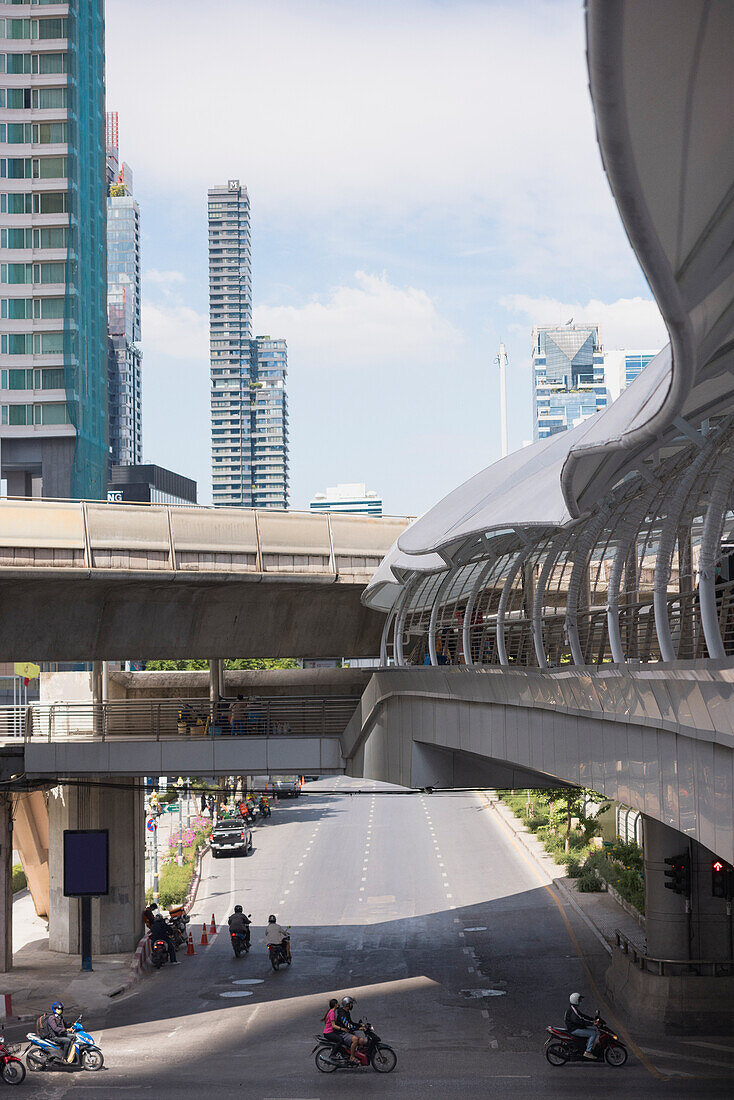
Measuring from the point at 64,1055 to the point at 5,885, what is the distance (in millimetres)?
9738

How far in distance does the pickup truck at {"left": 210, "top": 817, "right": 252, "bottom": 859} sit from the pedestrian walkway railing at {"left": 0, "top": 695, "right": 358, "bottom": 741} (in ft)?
36.0

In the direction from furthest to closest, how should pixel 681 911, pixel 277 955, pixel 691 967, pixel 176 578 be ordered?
pixel 176 578 < pixel 277 955 < pixel 681 911 < pixel 691 967

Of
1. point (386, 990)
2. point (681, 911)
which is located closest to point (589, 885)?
point (386, 990)

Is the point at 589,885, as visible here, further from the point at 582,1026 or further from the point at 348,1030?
the point at 348,1030

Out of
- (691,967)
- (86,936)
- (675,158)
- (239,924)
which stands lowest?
(86,936)

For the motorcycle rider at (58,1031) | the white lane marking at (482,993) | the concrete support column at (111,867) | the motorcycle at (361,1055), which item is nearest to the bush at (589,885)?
the white lane marking at (482,993)

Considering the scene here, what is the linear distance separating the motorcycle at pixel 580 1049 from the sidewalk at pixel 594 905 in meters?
6.60

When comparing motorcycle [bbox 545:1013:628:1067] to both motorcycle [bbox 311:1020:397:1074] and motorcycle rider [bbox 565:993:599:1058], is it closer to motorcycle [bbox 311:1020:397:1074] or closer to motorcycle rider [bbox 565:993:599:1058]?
motorcycle rider [bbox 565:993:599:1058]

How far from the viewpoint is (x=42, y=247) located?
75.2 metres

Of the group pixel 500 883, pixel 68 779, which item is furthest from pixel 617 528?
pixel 500 883

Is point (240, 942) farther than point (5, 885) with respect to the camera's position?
Yes

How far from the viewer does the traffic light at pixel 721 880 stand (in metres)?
24.5

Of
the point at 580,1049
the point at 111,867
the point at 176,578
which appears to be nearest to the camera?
the point at 580,1049

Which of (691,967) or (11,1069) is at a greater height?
(691,967)
